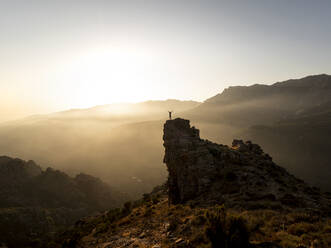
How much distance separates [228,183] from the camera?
30266 mm

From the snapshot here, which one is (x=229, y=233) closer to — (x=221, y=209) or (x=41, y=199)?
(x=221, y=209)

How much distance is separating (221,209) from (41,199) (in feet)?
370

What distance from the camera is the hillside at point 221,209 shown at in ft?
49.9

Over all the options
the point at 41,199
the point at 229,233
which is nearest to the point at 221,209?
the point at 229,233

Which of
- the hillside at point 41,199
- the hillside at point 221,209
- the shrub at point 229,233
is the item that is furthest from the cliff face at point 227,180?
the hillside at point 41,199

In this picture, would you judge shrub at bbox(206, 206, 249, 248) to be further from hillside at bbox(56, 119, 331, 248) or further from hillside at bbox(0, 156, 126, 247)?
hillside at bbox(0, 156, 126, 247)

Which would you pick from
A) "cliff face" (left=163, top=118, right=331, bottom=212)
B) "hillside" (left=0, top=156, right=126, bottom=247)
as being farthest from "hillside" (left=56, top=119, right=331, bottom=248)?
"hillside" (left=0, top=156, right=126, bottom=247)

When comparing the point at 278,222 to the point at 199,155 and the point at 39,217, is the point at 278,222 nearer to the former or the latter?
the point at 199,155

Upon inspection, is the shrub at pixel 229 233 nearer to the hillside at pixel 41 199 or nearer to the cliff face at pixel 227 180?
the cliff face at pixel 227 180

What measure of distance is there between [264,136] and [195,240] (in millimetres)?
191461

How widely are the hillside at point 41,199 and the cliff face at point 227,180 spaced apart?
57.7 meters

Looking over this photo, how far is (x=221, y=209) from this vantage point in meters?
17.6

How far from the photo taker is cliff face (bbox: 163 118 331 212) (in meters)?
25.8

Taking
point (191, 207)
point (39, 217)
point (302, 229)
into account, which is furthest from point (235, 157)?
point (39, 217)
